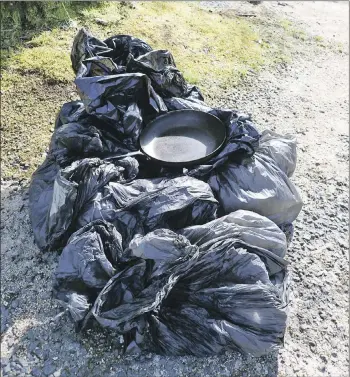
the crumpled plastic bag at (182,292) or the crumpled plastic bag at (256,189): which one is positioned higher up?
the crumpled plastic bag at (256,189)

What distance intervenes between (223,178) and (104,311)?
1149 millimetres

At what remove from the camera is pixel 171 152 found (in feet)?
10.2

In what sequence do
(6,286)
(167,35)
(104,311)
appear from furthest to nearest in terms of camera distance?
(167,35), (6,286), (104,311)

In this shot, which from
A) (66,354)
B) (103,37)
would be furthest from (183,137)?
(103,37)

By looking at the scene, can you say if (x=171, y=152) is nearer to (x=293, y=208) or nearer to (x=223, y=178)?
(x=223, y=178)

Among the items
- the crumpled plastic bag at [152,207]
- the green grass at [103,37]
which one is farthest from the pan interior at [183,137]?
the green grass at [103,37]

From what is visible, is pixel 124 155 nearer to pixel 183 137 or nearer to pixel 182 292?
pixel 183 137

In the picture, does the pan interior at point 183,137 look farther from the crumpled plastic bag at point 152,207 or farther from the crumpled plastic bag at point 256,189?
the crumpled plastic bag at point 152,207

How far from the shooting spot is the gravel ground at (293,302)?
233 cm

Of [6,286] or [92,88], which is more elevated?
[92,88]

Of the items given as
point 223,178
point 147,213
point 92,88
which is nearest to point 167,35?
point 92,88

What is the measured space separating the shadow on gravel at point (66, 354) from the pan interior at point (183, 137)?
1208mm

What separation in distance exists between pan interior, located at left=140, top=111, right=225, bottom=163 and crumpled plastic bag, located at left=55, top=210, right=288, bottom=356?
81 cm

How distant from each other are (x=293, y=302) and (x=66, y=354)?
1.38 metres
